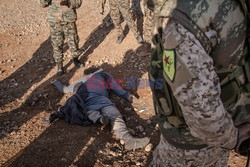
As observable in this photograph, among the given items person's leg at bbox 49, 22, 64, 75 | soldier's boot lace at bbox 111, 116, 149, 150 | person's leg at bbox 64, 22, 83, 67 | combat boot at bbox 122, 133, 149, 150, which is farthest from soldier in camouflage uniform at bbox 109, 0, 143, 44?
combat boot at bbox 122, 133, 149, 150

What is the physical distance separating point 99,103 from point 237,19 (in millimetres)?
Answer: 3162

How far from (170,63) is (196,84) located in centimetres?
12

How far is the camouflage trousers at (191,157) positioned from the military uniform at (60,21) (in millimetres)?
3958

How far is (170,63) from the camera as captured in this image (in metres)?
0.99

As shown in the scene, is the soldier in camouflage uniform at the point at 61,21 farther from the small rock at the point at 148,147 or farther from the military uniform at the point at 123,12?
the small rock at the point at 148,147

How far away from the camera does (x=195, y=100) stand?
38.1 inches

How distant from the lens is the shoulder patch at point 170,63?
0.97m

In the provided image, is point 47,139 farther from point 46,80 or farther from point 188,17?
point 188,17

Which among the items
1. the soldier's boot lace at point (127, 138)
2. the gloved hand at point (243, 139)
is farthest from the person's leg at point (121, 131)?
the gloved hand at point (243, 139)

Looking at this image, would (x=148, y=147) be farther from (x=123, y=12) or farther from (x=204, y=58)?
(x=123, y=12)

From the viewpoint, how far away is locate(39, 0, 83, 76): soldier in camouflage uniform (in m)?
4.86

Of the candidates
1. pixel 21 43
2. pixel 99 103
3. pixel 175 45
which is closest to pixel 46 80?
pixel 99 103

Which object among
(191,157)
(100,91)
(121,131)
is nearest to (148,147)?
(121,131)

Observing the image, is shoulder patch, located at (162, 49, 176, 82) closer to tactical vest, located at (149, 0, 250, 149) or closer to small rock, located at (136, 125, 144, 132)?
tactical vest, located at (149, 0, 250, 149)
